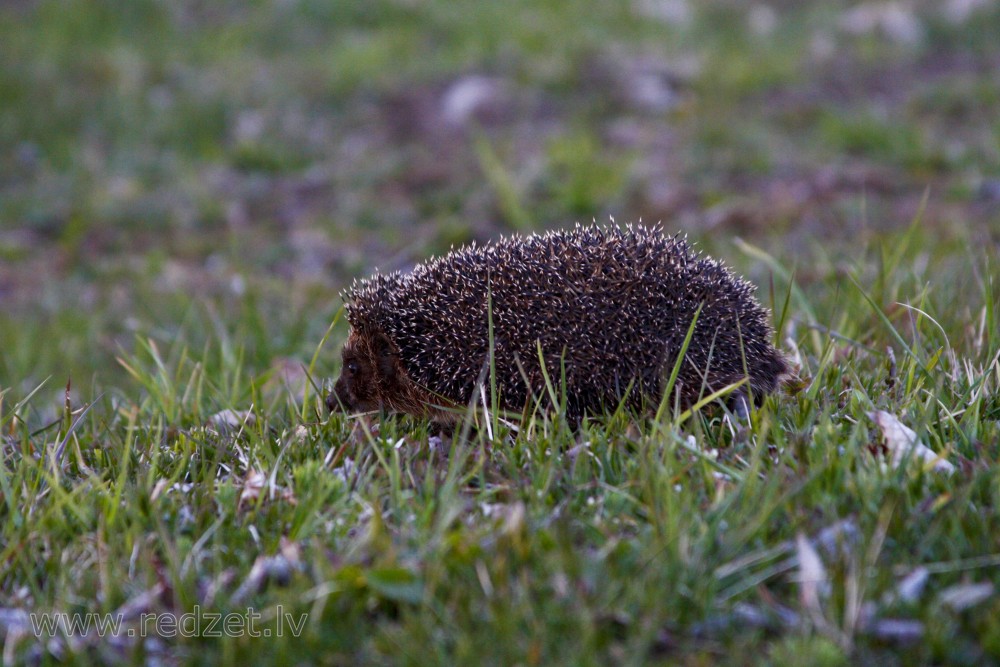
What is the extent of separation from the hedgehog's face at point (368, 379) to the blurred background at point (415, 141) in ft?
4.88

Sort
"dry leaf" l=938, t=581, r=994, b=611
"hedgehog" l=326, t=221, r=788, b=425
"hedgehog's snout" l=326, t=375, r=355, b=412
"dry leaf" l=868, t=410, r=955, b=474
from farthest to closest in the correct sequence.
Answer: "hedgehog's snout" l=326, t=375, r=355, b=412 < "hedgehog" l=326, t=221, r=788, b=425 < "dry leaf" l=868, t=410, r=955, b=474 < "dry leaf" l=938, t=581, r=994, b=611

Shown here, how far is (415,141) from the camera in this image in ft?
36.8

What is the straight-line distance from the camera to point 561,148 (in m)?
10.0

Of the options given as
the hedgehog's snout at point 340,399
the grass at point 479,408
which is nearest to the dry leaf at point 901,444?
the grass at point 479,408

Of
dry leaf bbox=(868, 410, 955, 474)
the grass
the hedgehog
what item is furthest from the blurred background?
dry leaf bbox=(868, 410, 955, 474)

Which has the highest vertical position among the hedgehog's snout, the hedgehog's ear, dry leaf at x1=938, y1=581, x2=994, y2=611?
the hedgehog's ear

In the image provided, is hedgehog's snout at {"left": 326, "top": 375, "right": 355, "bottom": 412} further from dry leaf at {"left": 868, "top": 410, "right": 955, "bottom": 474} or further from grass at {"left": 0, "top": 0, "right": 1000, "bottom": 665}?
dry leaf at {"left": 868, "top": 410, "right": 955, "bottom": 474}

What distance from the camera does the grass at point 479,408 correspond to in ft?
8.68

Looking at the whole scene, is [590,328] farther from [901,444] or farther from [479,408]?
[901,444]

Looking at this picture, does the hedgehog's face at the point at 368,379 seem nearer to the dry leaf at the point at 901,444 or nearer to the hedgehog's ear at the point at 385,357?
the hedgehog's ear at the point at 385,357

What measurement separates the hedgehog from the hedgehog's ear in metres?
0.19

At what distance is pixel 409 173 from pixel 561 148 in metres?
1.74

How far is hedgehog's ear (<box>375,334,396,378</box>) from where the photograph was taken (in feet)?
14.2

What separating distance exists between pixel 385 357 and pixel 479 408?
2.10 ft
